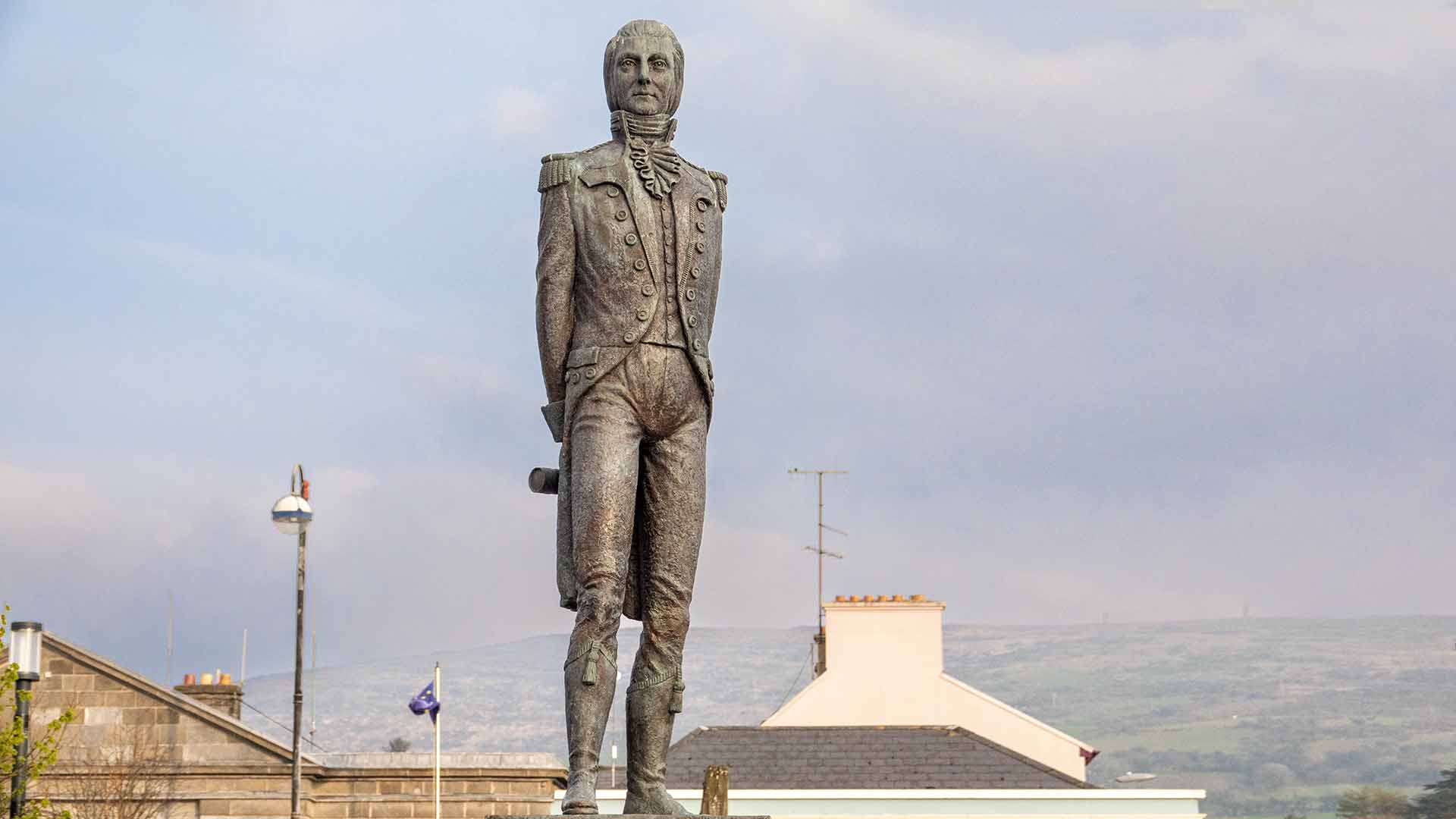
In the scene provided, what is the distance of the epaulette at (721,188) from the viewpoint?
42.3 ft

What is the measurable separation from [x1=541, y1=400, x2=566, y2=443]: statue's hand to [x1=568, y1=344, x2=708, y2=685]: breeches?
21 cm

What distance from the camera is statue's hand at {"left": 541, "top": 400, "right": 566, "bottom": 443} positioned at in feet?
41.3

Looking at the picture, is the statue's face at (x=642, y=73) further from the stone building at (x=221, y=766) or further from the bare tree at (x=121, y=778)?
the bare tree at (x=121, y=778)

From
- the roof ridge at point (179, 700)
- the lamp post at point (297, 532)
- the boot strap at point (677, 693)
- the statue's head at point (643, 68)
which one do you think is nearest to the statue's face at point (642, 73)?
the statue's head at point (643, 68)

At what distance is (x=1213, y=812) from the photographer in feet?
368

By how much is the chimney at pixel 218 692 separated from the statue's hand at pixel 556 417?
30.0 meters

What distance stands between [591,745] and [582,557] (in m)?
0.96

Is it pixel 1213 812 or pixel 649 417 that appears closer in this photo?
pixel 649 417

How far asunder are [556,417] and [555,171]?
131 cm

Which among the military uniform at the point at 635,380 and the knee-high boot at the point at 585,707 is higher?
the military uniform at the point at 635,380

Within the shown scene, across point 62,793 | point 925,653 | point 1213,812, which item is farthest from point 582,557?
point 1213,812

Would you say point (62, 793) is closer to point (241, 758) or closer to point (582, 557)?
point (241, 758)

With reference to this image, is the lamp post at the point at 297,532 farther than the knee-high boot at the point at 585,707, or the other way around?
the lamp post at the point at 297,532

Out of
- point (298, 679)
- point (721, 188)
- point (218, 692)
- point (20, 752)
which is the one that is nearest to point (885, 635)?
point (218, 692)
